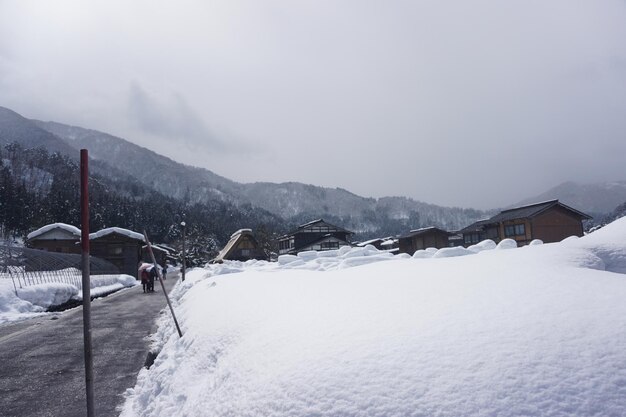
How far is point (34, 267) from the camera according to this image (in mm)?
21812

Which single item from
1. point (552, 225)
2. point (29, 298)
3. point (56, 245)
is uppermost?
point (56, 245)

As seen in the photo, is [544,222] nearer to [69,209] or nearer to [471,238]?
[471,238]

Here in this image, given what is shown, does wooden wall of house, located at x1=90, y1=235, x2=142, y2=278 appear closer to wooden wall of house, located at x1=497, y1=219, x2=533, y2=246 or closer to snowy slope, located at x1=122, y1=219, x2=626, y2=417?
wooden wall of house, located at x1=497, y1=219, x2=533, y2=246

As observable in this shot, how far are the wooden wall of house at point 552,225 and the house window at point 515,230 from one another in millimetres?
1102

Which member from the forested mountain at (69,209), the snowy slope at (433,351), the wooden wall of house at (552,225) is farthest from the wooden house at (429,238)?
the snowy slope at (433,351)

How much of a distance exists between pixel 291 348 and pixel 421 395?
1333mm

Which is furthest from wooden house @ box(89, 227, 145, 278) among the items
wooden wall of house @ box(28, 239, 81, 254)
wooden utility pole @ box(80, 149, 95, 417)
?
wooden utility pole @ box(80, 149, 95, 417)

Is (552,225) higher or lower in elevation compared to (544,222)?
lower

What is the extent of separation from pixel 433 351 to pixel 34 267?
24690 millimetres

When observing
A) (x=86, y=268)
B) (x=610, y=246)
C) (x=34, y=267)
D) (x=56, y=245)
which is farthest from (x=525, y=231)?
(x=56, y=245)

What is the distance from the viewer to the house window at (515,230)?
3497 cm

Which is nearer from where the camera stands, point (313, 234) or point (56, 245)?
point (56, 245)

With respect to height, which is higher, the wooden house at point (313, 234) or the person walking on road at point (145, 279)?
the wooden house at point (313, 234)

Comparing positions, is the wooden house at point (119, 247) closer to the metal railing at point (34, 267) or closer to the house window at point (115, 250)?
the house window at point (115, 250)
